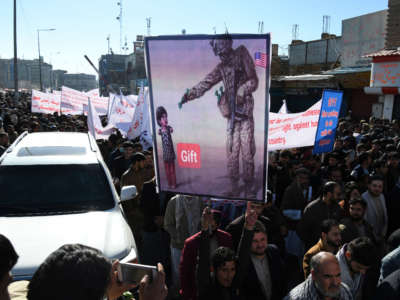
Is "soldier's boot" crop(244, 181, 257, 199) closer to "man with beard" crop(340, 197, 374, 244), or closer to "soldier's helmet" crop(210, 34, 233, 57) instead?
"soldier's helmet" crop(210, 34, 233, 57)

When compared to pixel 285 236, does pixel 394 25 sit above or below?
above

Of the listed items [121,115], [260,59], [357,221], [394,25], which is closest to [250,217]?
[260,59]

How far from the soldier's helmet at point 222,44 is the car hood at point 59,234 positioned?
1941 millimetres

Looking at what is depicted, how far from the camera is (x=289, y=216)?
17.3 feet

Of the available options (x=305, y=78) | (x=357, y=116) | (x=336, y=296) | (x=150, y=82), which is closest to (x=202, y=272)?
(x=336, y=296)

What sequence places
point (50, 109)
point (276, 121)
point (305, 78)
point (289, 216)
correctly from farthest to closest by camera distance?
1. point (305, 78)
2. point (50, 109)
3. point (276, 121)
4. point (289, 216)

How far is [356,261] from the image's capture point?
3.31 m

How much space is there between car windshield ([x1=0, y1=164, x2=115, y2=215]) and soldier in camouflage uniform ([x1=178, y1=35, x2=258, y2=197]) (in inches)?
77.3

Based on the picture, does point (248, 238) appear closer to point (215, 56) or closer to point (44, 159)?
point (215, 56)

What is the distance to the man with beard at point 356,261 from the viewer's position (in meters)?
3.27

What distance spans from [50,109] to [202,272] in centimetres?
1450

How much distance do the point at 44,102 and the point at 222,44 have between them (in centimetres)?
1464

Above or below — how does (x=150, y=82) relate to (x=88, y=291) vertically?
above

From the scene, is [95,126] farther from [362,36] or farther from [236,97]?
[362,36]
